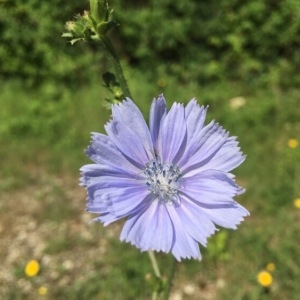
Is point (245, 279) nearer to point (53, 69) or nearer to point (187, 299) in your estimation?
point (187, 299)

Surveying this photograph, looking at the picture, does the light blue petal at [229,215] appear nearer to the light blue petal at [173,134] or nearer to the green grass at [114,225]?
the light blue petal at [173,134]

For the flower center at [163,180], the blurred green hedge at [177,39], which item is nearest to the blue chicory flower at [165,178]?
the flower center at [163,180]

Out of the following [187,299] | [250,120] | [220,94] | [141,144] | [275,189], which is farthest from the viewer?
[220,94]

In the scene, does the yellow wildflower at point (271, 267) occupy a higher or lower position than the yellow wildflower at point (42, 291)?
lower

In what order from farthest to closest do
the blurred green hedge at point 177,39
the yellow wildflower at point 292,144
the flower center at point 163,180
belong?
the blurred green hedge at point 177,39
the yellow wildflower at point 292,144
the flower center at point 163,180

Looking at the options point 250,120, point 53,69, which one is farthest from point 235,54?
point 53,69

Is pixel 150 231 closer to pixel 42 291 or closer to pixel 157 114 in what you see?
pixel 157 114
